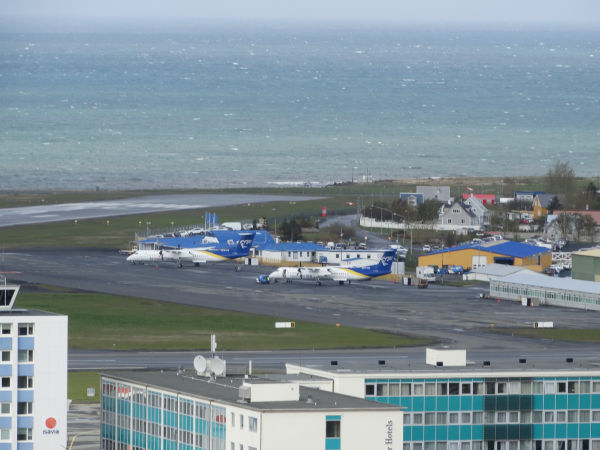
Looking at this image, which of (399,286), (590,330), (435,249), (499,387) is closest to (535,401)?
(499,387)

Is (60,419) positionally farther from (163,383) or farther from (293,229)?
(293,229)

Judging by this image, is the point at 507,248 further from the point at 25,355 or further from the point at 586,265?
the point at 25,355

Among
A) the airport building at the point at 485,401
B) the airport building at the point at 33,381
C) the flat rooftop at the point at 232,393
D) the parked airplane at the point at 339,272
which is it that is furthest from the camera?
the parked airplane at the point at 339,272

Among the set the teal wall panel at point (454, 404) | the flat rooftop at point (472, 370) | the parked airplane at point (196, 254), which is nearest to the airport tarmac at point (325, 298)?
the parked airplane at point (196, 254)

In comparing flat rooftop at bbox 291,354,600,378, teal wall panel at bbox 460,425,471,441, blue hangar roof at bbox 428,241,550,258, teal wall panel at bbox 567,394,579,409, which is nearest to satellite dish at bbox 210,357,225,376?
flat rooftop at bbox 291,354,600,378

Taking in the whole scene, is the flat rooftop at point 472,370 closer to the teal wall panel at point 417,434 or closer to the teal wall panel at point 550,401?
the teal wall panel at point 550,401

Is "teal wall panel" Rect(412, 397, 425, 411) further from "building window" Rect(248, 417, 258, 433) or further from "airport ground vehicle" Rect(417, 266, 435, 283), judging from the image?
"airport ground vehicle" Rect(417, 266, 435, 283)
